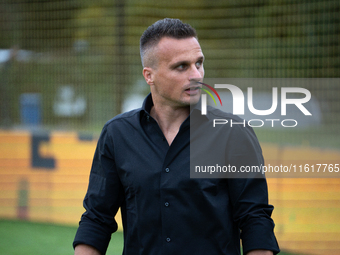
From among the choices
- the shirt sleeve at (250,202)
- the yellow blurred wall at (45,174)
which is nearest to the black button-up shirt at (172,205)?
the shirt sleeve at (250,202)

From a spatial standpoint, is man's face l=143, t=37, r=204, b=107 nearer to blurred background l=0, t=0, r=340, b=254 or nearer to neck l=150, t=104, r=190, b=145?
neck l=150, t=104, r=190, b=145

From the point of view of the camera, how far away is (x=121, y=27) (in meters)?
5.80

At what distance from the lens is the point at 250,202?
5.62 feet

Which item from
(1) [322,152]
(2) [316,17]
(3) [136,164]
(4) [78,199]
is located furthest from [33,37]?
(3) [136,164]

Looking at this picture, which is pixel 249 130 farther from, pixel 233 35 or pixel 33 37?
pixel 33 37

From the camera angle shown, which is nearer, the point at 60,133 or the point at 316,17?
the point at 316,17

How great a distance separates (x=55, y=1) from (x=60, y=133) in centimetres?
203

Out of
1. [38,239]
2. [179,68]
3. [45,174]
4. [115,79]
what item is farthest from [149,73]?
[45,174]

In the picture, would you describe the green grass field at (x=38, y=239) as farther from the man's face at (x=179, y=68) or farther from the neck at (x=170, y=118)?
the man's face at (x=179, y=68)

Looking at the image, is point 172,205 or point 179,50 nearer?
point 172,205

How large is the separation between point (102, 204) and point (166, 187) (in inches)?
14.4

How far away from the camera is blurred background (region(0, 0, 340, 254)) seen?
14.3ft

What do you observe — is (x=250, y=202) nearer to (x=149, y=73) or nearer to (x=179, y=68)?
(x=179, y=68)

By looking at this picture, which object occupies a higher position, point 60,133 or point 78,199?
point 60,133
